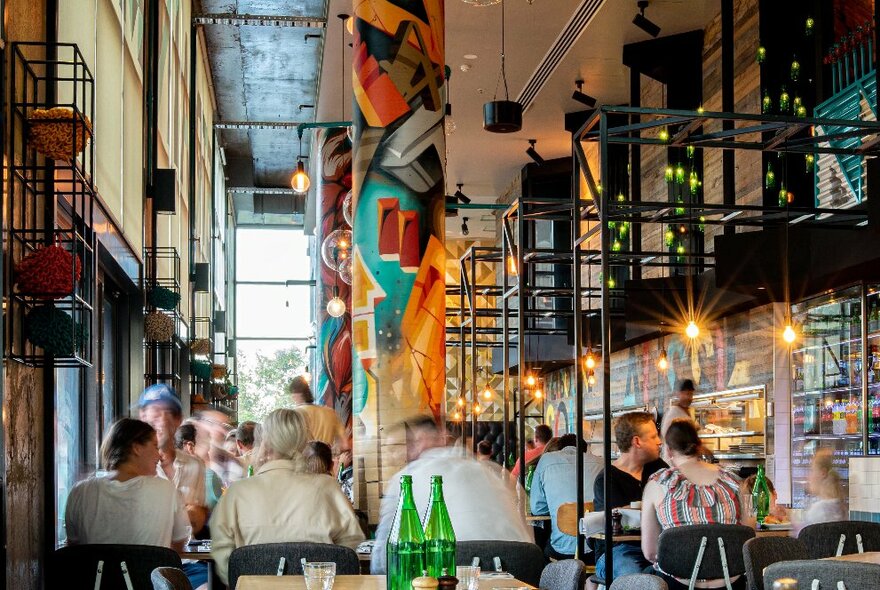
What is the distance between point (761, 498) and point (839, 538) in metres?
1.88

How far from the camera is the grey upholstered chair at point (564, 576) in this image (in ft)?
12.3

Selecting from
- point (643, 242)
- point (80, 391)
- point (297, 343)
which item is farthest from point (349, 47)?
point (297, 343)

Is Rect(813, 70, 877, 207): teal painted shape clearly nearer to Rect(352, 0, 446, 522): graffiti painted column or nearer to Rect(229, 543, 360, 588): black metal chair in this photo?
Rect(352, 0, 446, 522): graffiti painted column

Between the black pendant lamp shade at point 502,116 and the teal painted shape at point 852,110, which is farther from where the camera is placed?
the black pendant lamp shade at point 502,116

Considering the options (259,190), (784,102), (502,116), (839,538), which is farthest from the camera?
(259,190)

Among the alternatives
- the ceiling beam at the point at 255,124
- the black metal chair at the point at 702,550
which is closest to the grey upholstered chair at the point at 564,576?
the black metal chair at the point at 702,550

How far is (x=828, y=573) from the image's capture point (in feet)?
12.2

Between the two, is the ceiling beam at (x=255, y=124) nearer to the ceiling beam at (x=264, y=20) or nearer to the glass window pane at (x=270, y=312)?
the ceiling beam at (x=264, y=20)

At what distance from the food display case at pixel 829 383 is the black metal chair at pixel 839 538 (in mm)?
3566

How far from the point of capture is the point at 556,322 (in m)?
17.4

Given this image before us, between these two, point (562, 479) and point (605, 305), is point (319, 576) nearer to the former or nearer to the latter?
point (605, 305)

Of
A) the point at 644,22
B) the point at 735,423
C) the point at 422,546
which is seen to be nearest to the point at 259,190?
the point at 644,22

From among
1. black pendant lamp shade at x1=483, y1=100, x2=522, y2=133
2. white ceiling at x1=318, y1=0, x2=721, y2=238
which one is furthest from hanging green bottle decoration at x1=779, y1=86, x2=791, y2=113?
black pendant lamp shade at x1=483, y1=100, x2=522, y2=133

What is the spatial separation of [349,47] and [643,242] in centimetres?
443
